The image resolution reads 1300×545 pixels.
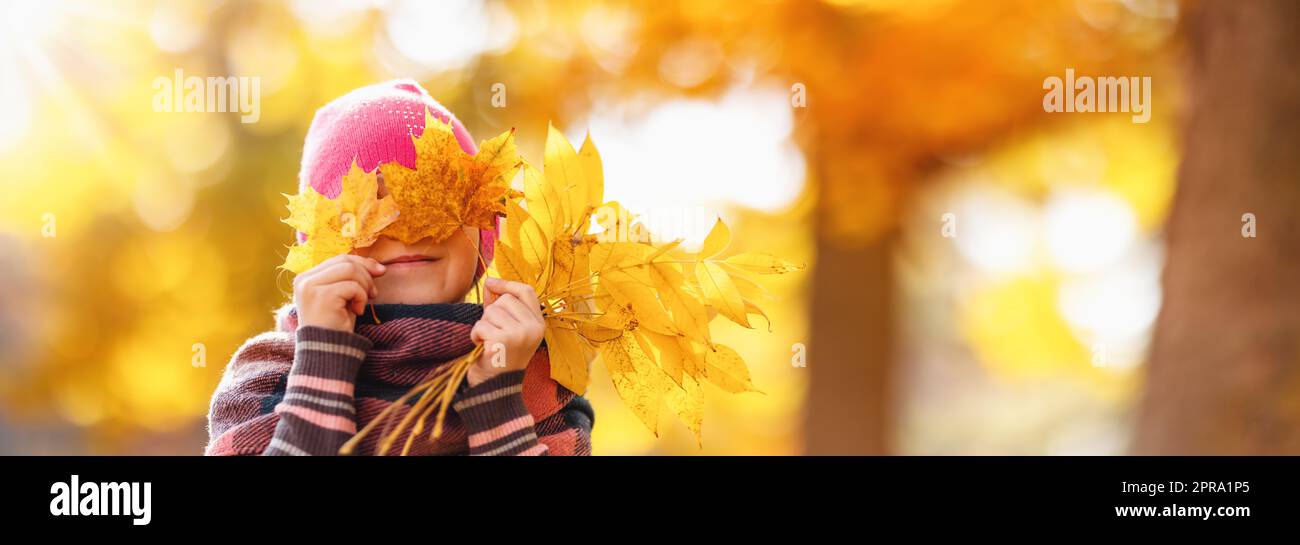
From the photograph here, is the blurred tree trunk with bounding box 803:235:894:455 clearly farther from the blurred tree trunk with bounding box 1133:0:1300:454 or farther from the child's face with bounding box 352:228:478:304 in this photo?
the child's face with bounding box 352:228:478:304

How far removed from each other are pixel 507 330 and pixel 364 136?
0.44m

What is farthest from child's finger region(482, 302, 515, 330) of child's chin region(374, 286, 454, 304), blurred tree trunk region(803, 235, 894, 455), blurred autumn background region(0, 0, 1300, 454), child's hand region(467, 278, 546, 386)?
blurred tree trunk region(803, 235, 894, 455)

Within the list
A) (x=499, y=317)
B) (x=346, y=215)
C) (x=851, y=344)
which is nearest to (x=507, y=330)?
(x=499, y=317)

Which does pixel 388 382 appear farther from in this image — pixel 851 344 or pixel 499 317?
pixel 851 344

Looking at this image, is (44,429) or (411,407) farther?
(44,429)

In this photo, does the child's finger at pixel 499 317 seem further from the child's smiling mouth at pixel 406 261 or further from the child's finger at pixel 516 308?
the child's smiling mouth at pixel 406 261

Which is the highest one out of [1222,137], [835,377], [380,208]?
[1222,137]

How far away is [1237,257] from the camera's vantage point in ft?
12.4

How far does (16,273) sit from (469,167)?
7836mm

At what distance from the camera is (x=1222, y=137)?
384 cm

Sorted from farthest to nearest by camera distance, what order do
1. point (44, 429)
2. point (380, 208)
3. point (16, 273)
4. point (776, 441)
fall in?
A: point (776, 441), point (44, 429), point (16, 273), point (380, 208)

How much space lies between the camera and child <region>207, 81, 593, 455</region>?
134cm
